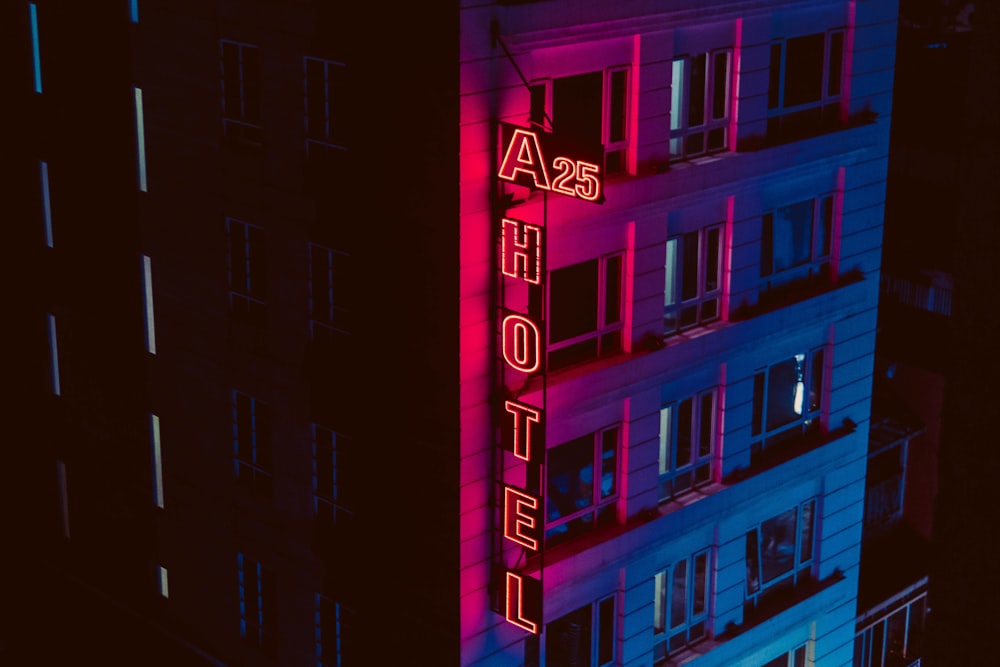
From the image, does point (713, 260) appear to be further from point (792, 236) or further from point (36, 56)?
point (36, 56)

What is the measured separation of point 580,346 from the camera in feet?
93.6

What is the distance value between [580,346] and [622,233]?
2449 mm

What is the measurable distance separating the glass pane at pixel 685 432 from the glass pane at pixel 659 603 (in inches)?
102

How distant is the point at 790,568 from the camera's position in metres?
34.5

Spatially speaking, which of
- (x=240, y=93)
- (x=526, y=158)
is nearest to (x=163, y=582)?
(x=240, y=93)

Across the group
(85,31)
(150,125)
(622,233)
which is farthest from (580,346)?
(85,31)

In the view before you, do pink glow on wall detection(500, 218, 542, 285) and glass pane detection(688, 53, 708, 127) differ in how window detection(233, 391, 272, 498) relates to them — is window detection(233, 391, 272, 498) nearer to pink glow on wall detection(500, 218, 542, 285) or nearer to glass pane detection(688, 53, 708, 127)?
pink glow on wall detection(500, 218, 542, 285)

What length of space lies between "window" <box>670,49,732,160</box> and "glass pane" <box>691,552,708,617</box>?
938 cm

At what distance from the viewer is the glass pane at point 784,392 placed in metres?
33.0

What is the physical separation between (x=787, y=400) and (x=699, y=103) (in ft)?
26.0

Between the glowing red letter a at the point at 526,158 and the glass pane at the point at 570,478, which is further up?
the glowing red letter a at the point at 526,158

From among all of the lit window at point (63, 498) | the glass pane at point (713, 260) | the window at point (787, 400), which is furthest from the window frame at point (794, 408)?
the lit window at point (63, 498)

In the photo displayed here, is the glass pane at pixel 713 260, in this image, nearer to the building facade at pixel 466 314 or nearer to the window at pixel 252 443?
the building facade at pixel 466 314

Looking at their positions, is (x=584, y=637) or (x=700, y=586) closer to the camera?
(x=584, y=637)
